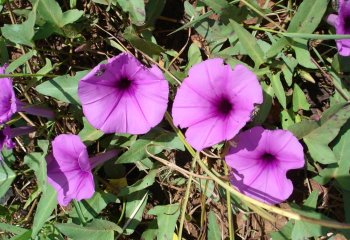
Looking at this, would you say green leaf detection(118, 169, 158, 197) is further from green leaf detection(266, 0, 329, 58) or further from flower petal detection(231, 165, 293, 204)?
green leaf detection(266, 0, 329, 58)

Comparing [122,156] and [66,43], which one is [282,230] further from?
[66,43]

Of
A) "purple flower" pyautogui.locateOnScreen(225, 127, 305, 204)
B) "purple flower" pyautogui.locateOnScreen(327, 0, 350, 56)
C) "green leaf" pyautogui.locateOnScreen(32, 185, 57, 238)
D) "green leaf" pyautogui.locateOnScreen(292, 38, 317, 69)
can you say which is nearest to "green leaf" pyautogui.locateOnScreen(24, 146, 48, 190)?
"green leaf" pyautogui.locateOnScreen(32, 185, 57, 238)

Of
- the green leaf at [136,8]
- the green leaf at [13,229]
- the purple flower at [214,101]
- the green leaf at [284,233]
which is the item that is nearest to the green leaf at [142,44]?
the green leaf at [136,8]

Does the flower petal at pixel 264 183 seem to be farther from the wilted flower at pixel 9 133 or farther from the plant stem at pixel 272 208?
the wilted flower at pixel 9 133

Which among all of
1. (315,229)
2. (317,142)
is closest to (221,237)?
(315,229)

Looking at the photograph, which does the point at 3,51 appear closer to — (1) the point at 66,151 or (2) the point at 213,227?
(1) the point at 66,151
